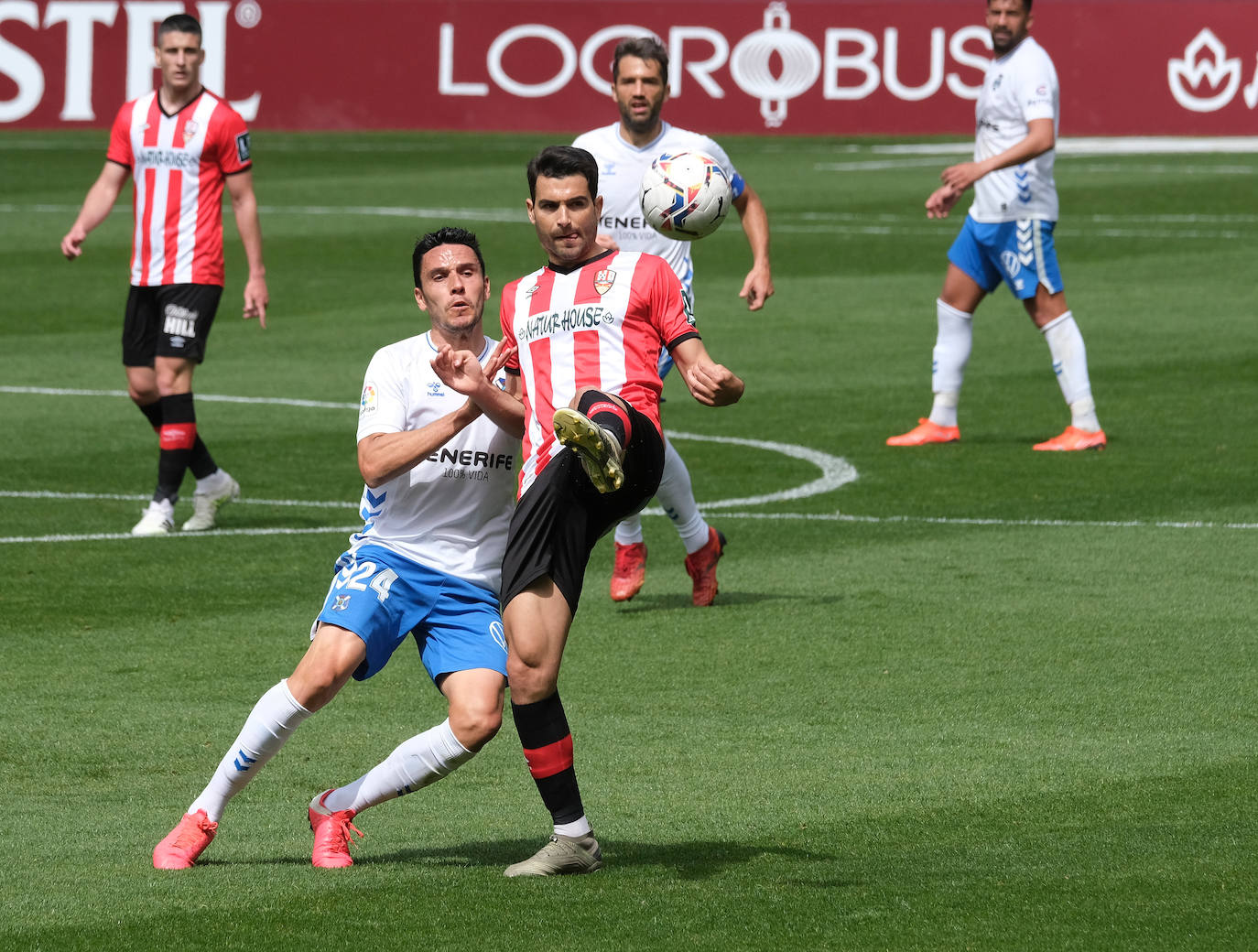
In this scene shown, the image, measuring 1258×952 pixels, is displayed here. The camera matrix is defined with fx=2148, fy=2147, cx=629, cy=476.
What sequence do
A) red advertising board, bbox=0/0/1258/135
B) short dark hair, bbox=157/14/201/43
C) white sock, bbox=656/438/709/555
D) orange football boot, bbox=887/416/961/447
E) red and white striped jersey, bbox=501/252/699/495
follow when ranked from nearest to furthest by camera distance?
red and white striped jersey, bbox=501/252/699/495 < white sock, bbox=656/438/709/555 < short dark hair, bbox=157/14/201/43 < orange football boot, bbox=887/416/961/447 < red advertising board, bbox=0/0/1258/135

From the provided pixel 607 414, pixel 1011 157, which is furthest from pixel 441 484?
pixel 1011 157

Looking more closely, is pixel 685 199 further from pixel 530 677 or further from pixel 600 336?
pixel 530 677

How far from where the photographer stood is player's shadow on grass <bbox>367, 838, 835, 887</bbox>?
534 cm

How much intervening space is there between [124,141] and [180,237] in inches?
24.0

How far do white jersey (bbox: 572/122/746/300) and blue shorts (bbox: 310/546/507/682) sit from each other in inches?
144

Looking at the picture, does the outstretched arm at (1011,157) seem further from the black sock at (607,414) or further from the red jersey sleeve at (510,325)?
the black sock at (607,414)

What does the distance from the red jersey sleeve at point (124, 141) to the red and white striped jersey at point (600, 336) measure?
17.9 ft

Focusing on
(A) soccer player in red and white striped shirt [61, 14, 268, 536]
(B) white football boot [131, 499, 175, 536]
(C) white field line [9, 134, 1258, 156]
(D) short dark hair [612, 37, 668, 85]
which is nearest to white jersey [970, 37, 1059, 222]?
(D) short dark hair [612, 37, 668, 85]

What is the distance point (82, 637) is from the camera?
26.0 feet

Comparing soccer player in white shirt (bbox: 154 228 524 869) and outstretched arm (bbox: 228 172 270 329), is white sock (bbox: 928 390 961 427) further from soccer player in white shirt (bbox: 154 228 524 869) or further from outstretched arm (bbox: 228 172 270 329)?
soccer player in white shirt (bbox: 154 228 524 869)

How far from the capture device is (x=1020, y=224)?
40.1 feet

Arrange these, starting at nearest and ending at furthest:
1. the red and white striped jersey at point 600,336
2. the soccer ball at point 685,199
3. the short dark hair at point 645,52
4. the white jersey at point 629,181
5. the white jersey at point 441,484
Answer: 1. the red and white striped jersey at point 600,336
2. the white jersey at point 441,484
3. the soccer ball at point 685,199
4. the short dark hair at point 645,52
5. the white jersey at point 629,181

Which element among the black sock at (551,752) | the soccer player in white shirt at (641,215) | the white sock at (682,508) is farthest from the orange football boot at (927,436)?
the black sock at (551,752)

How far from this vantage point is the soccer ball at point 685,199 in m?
6.96
